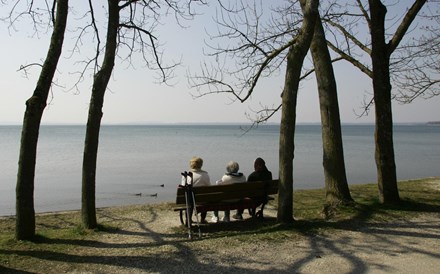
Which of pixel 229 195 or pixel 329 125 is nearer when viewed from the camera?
pixel 229 195

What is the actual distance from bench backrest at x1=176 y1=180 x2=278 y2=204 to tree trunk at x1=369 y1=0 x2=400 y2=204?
250 cm

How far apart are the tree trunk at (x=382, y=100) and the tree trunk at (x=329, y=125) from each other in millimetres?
788

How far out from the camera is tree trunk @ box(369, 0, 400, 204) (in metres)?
8.78

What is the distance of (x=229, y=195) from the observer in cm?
759

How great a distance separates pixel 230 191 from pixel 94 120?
2662mm

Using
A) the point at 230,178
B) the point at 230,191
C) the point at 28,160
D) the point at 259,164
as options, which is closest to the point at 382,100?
the point at 259,164

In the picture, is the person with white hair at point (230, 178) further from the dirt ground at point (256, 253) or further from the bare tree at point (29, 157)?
the bare tree at point (29, 157)

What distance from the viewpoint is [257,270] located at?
5.36 metres

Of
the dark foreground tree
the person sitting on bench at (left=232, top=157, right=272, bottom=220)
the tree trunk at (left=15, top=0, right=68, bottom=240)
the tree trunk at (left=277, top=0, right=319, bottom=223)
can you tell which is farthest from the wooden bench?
the dark foreground tree

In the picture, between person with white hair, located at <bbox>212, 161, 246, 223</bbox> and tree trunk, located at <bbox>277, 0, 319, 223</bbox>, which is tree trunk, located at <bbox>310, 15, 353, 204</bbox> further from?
person with white hair, located at <bbox>212, 161, 246, 223</bbox>

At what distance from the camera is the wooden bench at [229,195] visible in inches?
291

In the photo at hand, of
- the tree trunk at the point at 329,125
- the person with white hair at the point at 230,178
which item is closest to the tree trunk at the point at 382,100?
the tree trunk at the point at 329,125

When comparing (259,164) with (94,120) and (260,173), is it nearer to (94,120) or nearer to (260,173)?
(260,173)

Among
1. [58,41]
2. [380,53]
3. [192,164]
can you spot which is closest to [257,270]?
[192,164]
